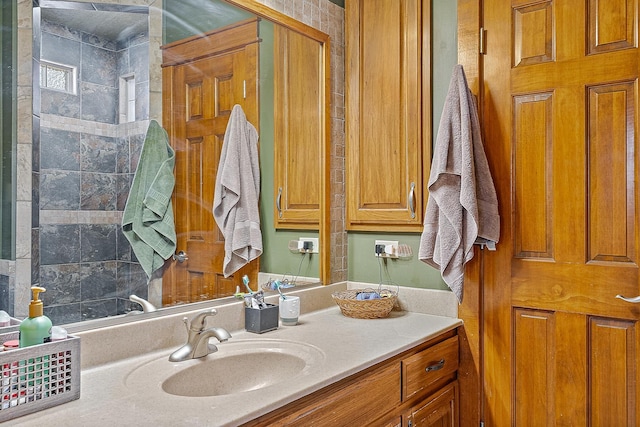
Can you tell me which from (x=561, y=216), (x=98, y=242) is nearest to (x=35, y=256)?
(x=98, y=242)

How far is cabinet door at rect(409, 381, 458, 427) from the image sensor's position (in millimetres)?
1735

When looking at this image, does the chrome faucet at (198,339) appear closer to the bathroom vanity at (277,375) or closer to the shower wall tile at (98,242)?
the bathroom vanity at (277,375)

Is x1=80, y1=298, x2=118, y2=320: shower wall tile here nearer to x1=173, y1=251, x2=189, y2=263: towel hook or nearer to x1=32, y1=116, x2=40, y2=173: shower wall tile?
x1=173, y1=251, x2=189, y2=263: towel hook

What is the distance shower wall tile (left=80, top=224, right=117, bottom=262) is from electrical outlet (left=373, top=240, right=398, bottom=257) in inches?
46.6

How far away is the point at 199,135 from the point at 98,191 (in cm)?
42

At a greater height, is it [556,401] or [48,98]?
[48,98]

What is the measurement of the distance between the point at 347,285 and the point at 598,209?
110 cm

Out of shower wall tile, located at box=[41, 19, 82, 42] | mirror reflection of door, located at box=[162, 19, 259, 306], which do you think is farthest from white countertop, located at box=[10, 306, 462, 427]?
shower wall tile, located at box=[41, 19, 82, 42]

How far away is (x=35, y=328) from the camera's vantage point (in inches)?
43.6

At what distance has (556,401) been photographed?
1.85 m

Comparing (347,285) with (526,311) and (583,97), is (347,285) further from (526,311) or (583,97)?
(583,97)

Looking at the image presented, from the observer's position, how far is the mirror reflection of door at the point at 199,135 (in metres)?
1.62

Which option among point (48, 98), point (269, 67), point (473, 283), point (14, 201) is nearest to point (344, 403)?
point (473, 283)

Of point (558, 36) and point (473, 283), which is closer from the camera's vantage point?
point (558, 36)
